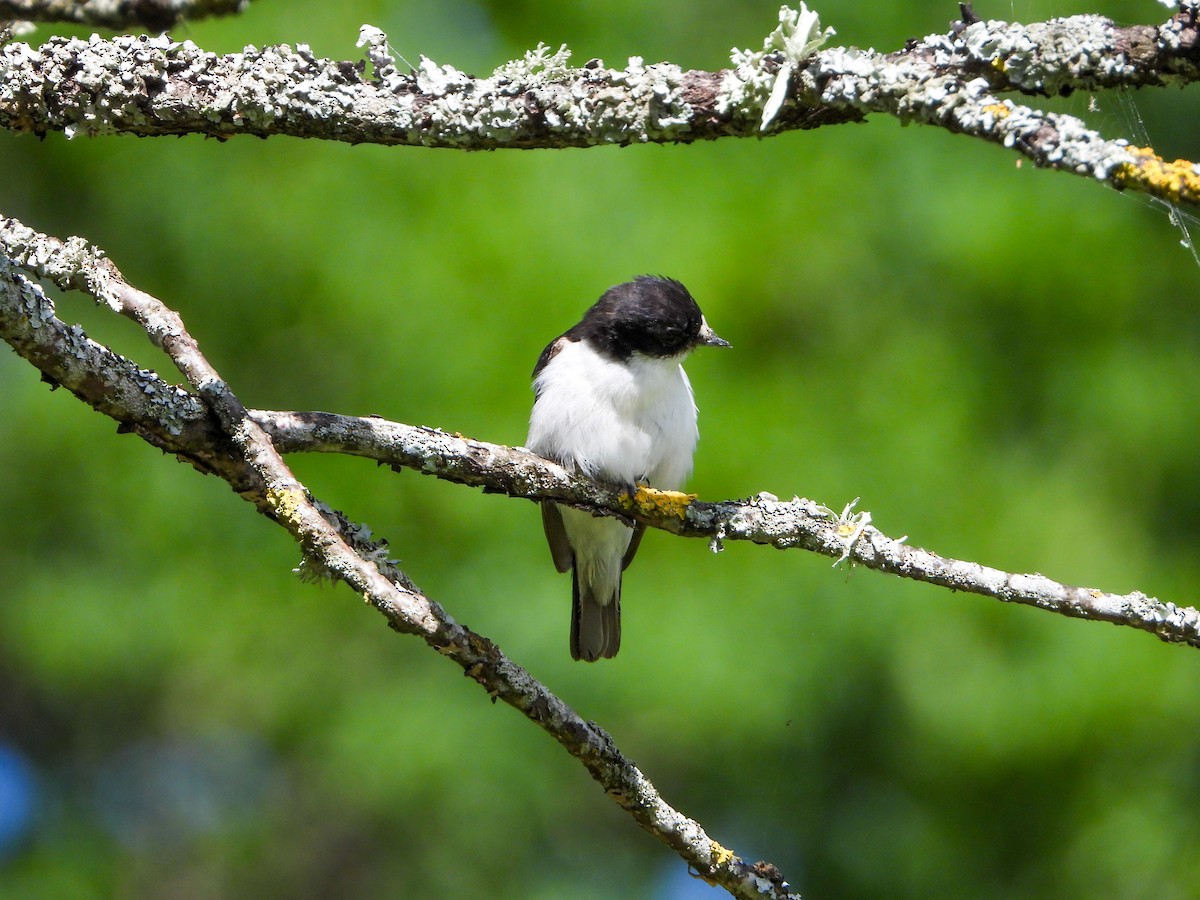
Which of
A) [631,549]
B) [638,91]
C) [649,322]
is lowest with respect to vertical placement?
[638,91]

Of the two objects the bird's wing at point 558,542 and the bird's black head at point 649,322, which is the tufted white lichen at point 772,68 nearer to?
the bird's black head at point 649,322

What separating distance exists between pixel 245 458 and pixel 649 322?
8.23 feet

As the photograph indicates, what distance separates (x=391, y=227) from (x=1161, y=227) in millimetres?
4377

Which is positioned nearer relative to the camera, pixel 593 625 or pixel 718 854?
pixel 718 854

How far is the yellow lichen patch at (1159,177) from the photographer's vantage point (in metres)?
1.65

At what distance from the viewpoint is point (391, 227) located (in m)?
6.19

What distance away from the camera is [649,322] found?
15.0 ft

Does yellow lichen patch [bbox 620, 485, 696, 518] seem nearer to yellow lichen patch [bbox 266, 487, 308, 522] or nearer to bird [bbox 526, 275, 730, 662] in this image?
yellow lichen patch [bbox 266, 487, 308, 522]

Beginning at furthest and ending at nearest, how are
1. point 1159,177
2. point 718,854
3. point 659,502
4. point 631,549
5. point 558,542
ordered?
1. point 631,549
2. point 558,542
3. point 659,502
4. point 718,854
5. point 1159,177

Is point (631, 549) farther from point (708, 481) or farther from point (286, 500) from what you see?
point (286, 500)

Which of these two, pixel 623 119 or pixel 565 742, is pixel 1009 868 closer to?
pixel 565 742

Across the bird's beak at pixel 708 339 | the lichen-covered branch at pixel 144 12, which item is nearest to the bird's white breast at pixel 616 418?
the bird's beak at pixel 708 339

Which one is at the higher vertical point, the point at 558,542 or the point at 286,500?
the point at 558,542

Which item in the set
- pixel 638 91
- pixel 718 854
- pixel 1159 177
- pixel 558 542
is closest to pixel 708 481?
pixel 558 542
